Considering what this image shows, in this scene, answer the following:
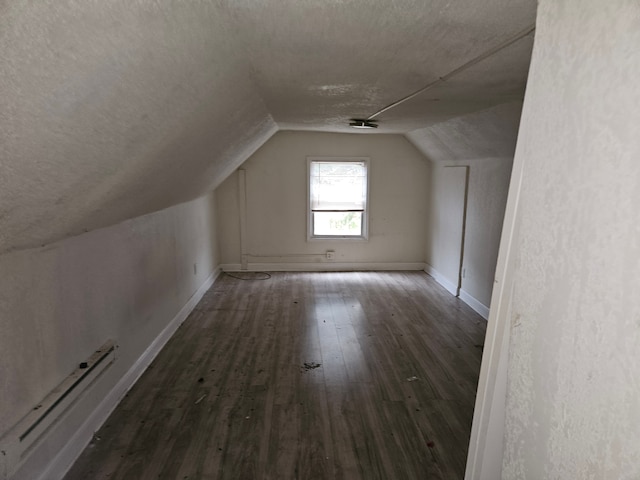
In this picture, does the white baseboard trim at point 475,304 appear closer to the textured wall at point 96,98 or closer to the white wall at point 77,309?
the white wall at point 77,309

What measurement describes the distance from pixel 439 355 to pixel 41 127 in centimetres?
323

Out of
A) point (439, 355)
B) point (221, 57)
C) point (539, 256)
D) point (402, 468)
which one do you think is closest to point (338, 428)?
point (402, 468)

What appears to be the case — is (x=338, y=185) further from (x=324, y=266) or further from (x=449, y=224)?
(x=449, y=224)

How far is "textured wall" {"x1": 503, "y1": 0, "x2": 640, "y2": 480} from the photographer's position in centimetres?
72

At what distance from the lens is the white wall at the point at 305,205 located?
5953 millimetres

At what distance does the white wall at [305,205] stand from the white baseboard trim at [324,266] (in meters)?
0.02

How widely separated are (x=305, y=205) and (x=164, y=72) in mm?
4688

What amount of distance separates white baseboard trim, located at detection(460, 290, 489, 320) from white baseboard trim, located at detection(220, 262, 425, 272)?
1.49 metres

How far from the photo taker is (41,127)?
1129 mm

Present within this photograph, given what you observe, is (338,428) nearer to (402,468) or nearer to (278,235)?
(402,468)

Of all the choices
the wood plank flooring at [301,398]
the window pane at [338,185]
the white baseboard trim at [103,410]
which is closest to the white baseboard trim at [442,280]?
the wood plank flooring at [301,398]

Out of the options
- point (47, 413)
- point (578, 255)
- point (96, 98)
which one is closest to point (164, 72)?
point (96, 98)

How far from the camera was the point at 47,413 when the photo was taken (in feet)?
5.93

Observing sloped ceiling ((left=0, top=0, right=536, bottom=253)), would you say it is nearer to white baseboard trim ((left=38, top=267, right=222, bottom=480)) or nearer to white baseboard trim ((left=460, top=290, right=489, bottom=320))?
white baseboard trim ((left=38, top=267, right=222, bottom=480))
